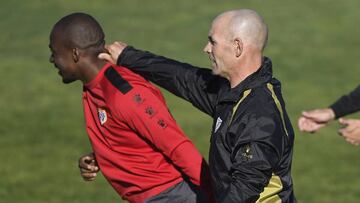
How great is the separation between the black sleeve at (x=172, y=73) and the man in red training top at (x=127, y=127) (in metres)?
0.13

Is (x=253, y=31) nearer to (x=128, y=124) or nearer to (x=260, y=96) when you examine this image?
(x=260, y=96)

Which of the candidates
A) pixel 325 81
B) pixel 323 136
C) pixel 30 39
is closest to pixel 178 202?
pixel 323 136

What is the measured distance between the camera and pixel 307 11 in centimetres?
2050

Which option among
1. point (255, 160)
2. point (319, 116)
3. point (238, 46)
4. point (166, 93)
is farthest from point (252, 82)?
point (166, 93)

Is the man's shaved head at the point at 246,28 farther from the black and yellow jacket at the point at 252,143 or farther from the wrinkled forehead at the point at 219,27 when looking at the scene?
the black and yellow jacket at the point at 252,143

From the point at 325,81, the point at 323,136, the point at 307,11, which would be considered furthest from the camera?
the point at 307,11

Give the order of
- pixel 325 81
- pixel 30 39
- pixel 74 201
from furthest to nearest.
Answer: pixel 30 39, pixel 325 81, pixel 74 201

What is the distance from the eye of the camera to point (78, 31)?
25.3 ft

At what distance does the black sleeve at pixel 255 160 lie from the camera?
651 centimetres

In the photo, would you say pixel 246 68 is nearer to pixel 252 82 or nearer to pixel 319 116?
pixel 252 82

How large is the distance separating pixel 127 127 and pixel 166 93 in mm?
8527

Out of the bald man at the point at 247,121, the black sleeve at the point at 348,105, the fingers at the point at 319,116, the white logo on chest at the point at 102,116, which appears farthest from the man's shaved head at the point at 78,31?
the black sleeve at the point at 348,105

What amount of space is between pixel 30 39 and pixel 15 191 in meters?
7.18

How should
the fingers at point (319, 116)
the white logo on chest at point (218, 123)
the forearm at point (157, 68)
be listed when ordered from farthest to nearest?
the fingers at point (319, 116) < the forearm at point (157, 68) < the white logo on chest at point (218, 123)
